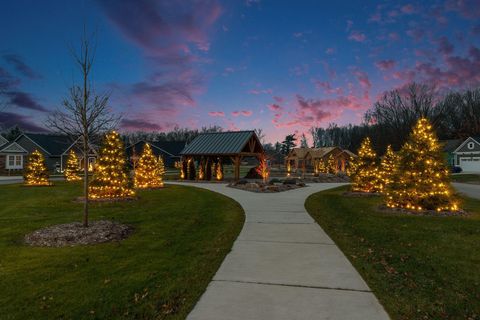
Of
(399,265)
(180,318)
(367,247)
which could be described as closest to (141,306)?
(180,318)

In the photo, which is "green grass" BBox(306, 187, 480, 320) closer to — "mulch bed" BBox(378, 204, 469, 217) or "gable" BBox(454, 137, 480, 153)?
"mulch bed" BBox(378, 204, 469, 217)

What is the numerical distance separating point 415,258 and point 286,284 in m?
3.40

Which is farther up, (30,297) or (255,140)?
(255,140)

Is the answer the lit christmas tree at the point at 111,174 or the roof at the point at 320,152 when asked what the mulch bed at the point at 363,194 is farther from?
the roof at the point at 320,152

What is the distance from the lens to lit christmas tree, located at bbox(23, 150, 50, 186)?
24.9 meters

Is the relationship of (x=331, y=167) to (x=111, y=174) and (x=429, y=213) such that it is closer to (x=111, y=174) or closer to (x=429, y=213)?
(x=429, y=213)

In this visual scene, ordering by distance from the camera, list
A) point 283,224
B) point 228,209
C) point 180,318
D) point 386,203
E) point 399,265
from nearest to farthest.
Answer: point 180,318
point 399,265
point 283,224
point 228,209
point 386,203

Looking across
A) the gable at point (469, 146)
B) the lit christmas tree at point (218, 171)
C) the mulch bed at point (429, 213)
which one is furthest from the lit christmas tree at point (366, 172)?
the gable at point (469, 146)

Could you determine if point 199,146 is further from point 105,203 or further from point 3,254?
point 3,254

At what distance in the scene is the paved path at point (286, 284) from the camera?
387cm

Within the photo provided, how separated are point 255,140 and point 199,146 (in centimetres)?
588

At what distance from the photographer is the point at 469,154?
5456 cm

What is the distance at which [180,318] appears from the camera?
3.78 metres

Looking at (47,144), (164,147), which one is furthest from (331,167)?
(47,144)
